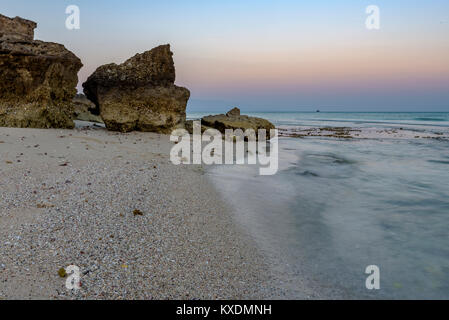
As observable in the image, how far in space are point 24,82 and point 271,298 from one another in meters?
10.0

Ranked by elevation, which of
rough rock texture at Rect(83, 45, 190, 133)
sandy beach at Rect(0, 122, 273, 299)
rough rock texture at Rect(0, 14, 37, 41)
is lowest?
sandy beach at Rect(0, 122, 273, 299)

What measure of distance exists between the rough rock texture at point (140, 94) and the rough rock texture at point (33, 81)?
3.89ft

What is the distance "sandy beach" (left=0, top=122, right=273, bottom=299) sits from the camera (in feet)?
7.59

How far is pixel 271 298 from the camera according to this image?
7.77 ft

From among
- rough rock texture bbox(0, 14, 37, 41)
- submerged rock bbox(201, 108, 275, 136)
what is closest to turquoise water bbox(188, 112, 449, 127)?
submerged rock bbox(201, 108, 275, 136)

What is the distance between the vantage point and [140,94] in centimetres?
1110

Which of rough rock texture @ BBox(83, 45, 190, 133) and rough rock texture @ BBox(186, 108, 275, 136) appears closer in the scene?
rough rock texture @ BBox(83, 45, 190, 133)

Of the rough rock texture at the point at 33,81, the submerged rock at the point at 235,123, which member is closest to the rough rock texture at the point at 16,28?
the rough rock texture at the point at 33,81

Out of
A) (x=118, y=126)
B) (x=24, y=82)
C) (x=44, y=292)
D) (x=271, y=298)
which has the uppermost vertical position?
(x=24, y=82)

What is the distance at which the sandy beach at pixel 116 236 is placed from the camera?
231 centimetres

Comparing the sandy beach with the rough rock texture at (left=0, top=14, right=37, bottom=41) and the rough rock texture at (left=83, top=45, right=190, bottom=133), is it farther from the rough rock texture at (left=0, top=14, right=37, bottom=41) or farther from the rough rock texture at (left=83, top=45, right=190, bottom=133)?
the rough rock texture at (left=0, top=14, right=37, bottom=41)

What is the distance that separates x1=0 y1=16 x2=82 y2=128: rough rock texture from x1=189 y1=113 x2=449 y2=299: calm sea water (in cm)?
615
